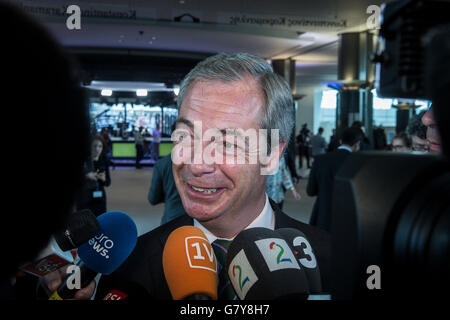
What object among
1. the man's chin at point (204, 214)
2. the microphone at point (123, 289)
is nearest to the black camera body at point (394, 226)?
the man's chin at point (204, 214)

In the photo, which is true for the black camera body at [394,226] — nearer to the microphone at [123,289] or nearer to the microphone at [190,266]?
the microphone at [190,266]

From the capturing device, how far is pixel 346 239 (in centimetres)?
53

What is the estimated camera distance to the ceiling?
763cm

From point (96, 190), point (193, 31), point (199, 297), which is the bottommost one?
point (96, 190)

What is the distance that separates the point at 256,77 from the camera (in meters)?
1.06

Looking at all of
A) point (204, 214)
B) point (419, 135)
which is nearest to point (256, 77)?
point (204, 214)

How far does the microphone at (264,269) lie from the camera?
0.78 metres

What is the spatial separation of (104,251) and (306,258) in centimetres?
51

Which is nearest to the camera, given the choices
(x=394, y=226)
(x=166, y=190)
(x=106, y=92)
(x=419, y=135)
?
(x=394, y=226)

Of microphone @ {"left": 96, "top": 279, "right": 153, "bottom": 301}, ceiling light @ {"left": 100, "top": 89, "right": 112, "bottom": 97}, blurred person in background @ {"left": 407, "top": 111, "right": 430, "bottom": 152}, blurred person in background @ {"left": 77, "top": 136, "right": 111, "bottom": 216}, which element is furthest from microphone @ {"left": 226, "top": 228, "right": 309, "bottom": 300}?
ceiling light @ {"left": 100, "top": 89, "right": 112, "bottom": 97}

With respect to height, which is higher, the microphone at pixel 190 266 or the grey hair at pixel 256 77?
the grey hair at pixel 256 77

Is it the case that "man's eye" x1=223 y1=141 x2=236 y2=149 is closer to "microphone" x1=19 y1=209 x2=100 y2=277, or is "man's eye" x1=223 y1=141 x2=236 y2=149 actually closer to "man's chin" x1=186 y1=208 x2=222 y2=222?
"man's chin" x1=186 y1=208 x2=222 y2=222

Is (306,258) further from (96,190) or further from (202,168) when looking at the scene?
(96,190)
